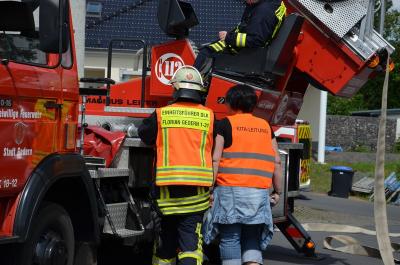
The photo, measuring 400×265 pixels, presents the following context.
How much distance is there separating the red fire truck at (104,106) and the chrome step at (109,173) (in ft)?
0.04

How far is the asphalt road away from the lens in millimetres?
8914

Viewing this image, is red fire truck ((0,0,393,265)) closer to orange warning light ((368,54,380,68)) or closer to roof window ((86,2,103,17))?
orange warning light ((368,54,380,68))

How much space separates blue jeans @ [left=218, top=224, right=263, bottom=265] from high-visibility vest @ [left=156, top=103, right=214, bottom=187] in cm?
47

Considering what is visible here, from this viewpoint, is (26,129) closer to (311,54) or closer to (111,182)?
(111,182)

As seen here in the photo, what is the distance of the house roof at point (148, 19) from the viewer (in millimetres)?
12320

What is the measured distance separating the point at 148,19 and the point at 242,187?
6557 millimetres

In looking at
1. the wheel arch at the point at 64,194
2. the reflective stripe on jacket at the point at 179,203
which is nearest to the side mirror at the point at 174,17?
the reflective stripe on jacket at the point at 179,203

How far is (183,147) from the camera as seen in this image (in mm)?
6398

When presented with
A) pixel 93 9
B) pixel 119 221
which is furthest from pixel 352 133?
pixel 119 221

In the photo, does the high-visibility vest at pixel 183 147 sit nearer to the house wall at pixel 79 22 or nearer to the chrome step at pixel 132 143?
the chrome step at pixel 132 143

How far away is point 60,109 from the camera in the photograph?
5.76 m

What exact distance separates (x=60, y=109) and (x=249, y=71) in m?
2.58

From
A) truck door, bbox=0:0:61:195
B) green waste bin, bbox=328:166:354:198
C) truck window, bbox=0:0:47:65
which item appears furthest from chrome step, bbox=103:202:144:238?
green waste bin, bbox=328:166:354:198

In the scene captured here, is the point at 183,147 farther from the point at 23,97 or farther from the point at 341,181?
the point at 341,181
